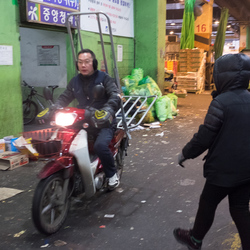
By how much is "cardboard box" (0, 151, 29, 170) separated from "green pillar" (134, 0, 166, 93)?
6.72m

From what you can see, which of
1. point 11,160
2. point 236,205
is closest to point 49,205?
point 236,205

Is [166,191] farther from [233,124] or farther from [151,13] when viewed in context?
[151,13]

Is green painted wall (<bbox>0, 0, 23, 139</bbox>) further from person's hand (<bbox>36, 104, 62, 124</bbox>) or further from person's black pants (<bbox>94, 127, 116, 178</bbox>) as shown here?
person's black pants (<bbox>94, 127, 116, 178</bbox>)

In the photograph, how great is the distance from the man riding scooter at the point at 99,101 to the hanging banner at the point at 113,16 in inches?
186

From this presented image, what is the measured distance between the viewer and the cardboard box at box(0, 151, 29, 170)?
17.0 ft

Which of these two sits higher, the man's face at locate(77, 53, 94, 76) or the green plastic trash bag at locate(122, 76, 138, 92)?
the man's face at locate(77, 53, 94, 76)

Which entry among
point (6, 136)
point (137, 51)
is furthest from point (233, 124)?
point (137, 51)

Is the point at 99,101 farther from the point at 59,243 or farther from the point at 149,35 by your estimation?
the point at 149,35

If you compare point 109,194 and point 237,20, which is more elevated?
point 237,20

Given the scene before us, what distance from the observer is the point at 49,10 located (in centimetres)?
703

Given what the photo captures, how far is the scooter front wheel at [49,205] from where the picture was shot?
9.75 feet

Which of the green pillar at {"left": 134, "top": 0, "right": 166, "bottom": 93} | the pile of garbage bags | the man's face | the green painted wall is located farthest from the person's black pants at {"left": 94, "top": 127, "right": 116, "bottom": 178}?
the green pillar at {"left": 134, "top": 0, "right": 166, "bottom": 93}

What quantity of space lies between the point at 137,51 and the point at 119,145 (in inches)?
292

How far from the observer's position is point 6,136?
6266 millimetres
